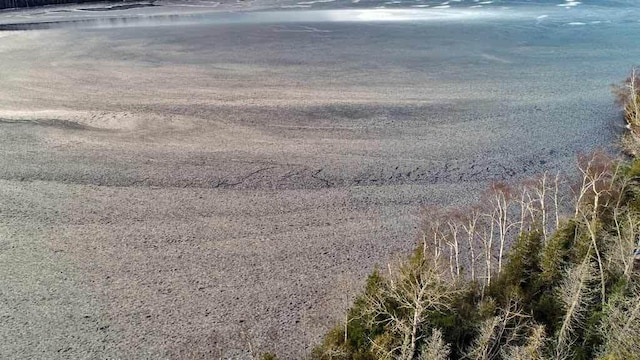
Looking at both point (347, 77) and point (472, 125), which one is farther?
point (347, 77)

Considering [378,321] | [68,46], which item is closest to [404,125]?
[378,321]

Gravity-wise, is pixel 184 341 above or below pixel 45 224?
below

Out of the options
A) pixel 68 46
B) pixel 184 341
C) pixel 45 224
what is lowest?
pixel 184 341

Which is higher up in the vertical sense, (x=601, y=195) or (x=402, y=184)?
(x=601, y=195)

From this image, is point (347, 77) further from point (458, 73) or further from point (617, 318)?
point (617, 318)

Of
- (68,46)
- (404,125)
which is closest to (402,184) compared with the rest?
(404,125)

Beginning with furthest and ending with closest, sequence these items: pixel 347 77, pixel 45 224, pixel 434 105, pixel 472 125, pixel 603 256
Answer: pixel 347 77 < pixel 434 105 < pixel 472 125 < pixel 45 224 < pixel 603 256

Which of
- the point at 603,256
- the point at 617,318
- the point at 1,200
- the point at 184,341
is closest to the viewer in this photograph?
the point at 617,318

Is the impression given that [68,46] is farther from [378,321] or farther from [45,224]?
[378,321]

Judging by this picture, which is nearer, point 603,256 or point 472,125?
point 603,256
